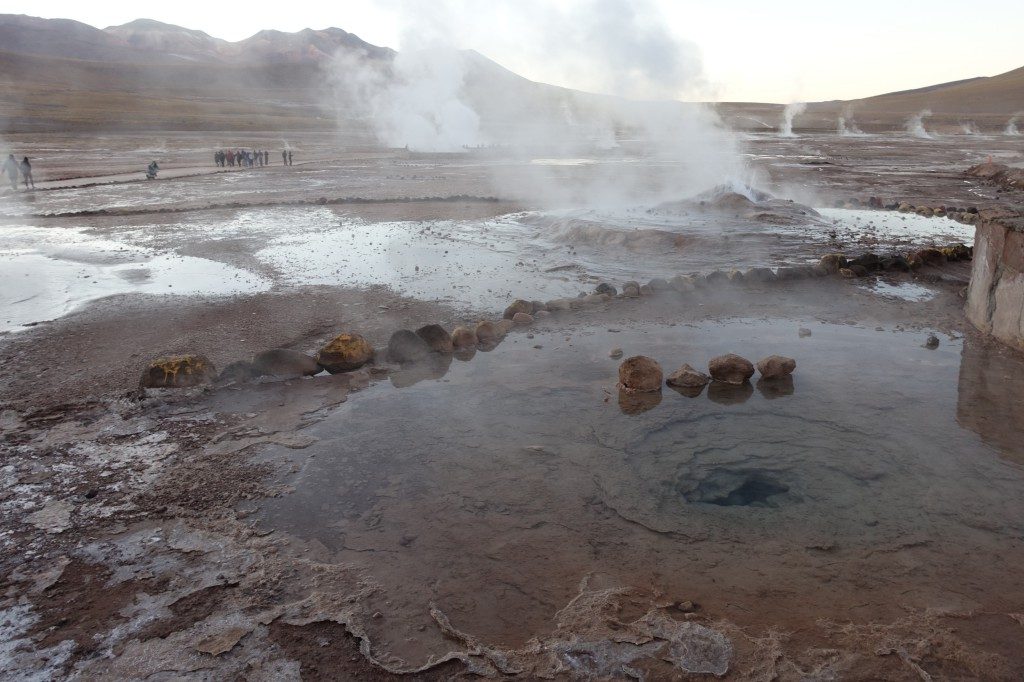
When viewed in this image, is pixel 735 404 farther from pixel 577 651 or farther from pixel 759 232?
pixel 759 232

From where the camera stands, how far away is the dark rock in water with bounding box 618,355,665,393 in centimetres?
546

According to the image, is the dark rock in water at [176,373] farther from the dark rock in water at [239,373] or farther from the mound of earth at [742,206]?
the mound of earth at [742,206]

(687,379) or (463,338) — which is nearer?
(687,379)

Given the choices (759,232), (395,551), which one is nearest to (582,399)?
(395,551)

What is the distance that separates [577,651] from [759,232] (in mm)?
10514

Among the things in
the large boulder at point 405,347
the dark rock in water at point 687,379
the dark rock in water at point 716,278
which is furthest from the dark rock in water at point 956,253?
the large boulder at point 405,347

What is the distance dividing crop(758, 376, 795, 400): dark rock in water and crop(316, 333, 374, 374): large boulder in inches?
133

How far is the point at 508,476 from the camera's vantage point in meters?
4.30

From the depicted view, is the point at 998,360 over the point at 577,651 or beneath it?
over

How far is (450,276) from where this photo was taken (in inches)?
369

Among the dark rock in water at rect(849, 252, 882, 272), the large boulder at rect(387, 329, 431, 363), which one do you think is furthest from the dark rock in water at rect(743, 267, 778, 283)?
the large boulder at rect(387, 329, 431, 363)

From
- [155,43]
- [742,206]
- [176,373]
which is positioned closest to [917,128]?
[742,206]

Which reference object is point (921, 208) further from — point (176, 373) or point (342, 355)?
point (176, 373)

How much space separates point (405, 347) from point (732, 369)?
2865 mm
